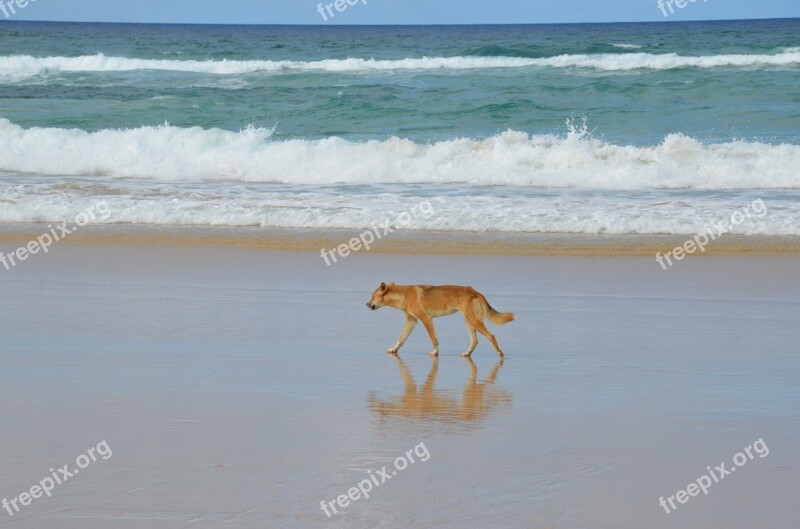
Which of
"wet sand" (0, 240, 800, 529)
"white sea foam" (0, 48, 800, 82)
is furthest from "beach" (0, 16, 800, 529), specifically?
"white sea foam" (0, 48, 800, 82)

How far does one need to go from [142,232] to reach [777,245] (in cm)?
772

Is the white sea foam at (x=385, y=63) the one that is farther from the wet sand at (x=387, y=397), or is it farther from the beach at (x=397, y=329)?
the wet sand at (x=387, y=397)

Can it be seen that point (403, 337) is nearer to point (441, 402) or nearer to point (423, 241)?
point (441, 402)

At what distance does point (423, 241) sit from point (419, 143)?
33.0 feet

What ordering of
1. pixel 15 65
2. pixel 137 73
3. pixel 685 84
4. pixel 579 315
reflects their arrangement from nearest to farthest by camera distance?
pixel 579 315 → pixel 685 84 → pixel 137 73 → pixel 15 65

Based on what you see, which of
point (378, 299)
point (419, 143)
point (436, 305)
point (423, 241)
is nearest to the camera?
point (436, 305)

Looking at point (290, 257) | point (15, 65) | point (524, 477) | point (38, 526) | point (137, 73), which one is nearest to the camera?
point (38, 526)

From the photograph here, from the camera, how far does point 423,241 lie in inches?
517

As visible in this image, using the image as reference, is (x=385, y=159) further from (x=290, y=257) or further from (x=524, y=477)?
(x=524, y=477)

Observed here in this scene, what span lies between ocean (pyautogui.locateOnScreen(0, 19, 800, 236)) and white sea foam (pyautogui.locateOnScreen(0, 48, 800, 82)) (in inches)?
7.7

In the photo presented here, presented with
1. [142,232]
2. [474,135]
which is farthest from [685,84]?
[142,232]

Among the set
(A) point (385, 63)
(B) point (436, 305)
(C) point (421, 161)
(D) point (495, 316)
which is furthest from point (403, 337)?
(A) point (385, 63)

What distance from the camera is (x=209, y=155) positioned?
21.0 metres

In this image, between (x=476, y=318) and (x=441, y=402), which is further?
(x=476, y=318)
